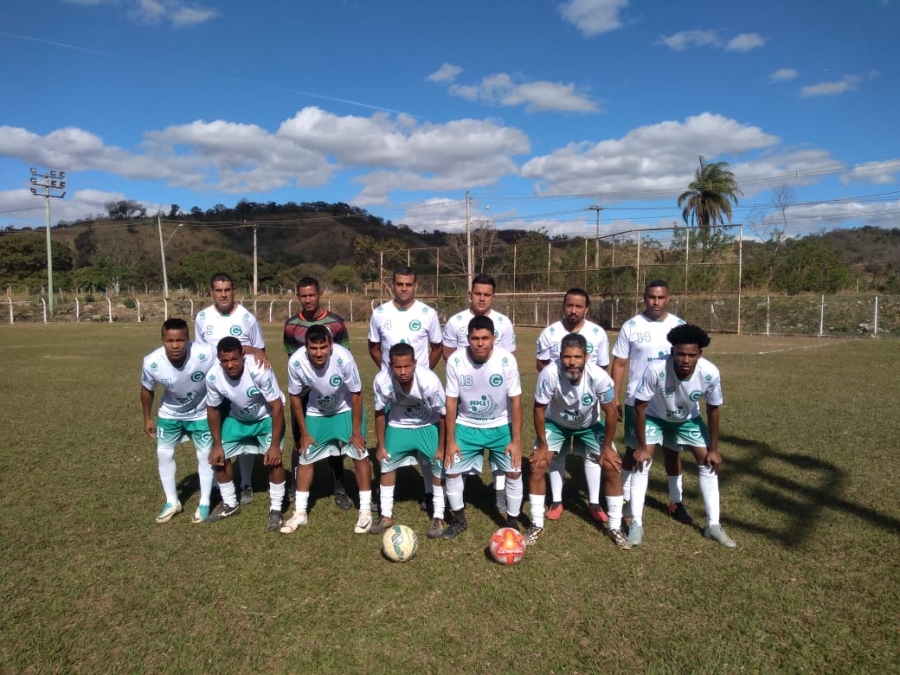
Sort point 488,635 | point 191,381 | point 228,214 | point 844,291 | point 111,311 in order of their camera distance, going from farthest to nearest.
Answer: point 228,214 < point 111,311 < point 844,291 < point 191,381 < point 488,635

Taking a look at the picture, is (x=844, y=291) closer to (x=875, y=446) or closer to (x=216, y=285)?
(x=875, y=446)

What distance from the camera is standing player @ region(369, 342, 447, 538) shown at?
4898mm

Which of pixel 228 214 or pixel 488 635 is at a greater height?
pixel 228 214

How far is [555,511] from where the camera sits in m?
5.25

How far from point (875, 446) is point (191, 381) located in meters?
7.63

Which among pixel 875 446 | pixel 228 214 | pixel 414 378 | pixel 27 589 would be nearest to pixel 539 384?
pixel 414 378

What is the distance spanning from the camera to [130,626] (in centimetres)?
359

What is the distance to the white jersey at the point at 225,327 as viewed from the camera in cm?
572

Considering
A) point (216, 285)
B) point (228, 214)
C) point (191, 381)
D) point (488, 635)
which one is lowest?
point (488, 635)

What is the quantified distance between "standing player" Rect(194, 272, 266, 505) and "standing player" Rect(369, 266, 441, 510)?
115cm

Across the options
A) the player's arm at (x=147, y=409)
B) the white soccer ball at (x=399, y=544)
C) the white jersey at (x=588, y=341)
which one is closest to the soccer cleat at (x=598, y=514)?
the white jersey at (x=588, y=341)

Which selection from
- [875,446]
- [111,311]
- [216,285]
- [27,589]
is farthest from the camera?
[111,311]

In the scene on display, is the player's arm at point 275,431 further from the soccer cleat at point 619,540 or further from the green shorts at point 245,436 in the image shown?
the soccer cleat at point 619,540

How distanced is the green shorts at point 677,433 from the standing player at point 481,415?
1092mm
